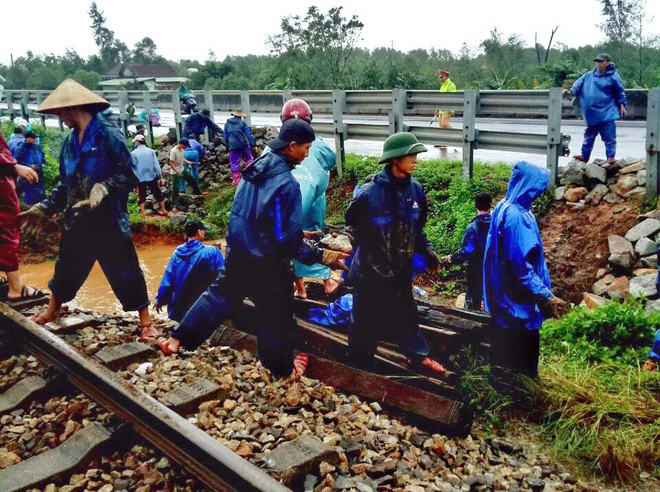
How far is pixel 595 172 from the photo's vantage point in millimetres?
8594

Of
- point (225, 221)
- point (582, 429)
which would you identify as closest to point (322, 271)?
point (582, 429)

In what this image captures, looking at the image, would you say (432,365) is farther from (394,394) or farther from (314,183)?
(314,183)

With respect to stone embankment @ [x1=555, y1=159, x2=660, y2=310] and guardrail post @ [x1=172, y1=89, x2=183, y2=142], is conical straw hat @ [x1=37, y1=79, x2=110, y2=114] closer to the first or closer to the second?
stone embankment @ [x1=555, y1=159, x2=660, y2=310]

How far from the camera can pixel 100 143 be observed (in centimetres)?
531

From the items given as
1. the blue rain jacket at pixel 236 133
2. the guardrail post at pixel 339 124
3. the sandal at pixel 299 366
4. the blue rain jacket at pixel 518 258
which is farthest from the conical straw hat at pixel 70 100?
the blue rain jacket at pixel 236 133

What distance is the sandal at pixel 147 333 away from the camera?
19.1 ft

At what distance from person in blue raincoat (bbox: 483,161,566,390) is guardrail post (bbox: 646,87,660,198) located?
4.15 metres

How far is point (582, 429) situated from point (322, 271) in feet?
10.0

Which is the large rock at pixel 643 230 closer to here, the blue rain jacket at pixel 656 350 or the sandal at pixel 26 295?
the blue rain jacket at pixel 656 350

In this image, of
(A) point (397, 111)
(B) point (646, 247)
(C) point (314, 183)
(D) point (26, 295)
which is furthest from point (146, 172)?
(B) point (646, 247)

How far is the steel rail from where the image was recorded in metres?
3.39

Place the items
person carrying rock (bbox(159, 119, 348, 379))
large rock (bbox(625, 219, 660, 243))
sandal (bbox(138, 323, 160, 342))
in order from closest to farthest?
person carrying rock (bbox(159, 119, 348, 379)) < sandal (bbox(138, 323, 160, 342)) < large rock (bbox(625, 219, 660, 243))

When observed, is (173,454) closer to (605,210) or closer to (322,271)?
(322,271)

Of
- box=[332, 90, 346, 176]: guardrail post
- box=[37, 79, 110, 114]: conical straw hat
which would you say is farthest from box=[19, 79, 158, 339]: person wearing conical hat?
box=[332, 90, 346, 176]: guardrail post
